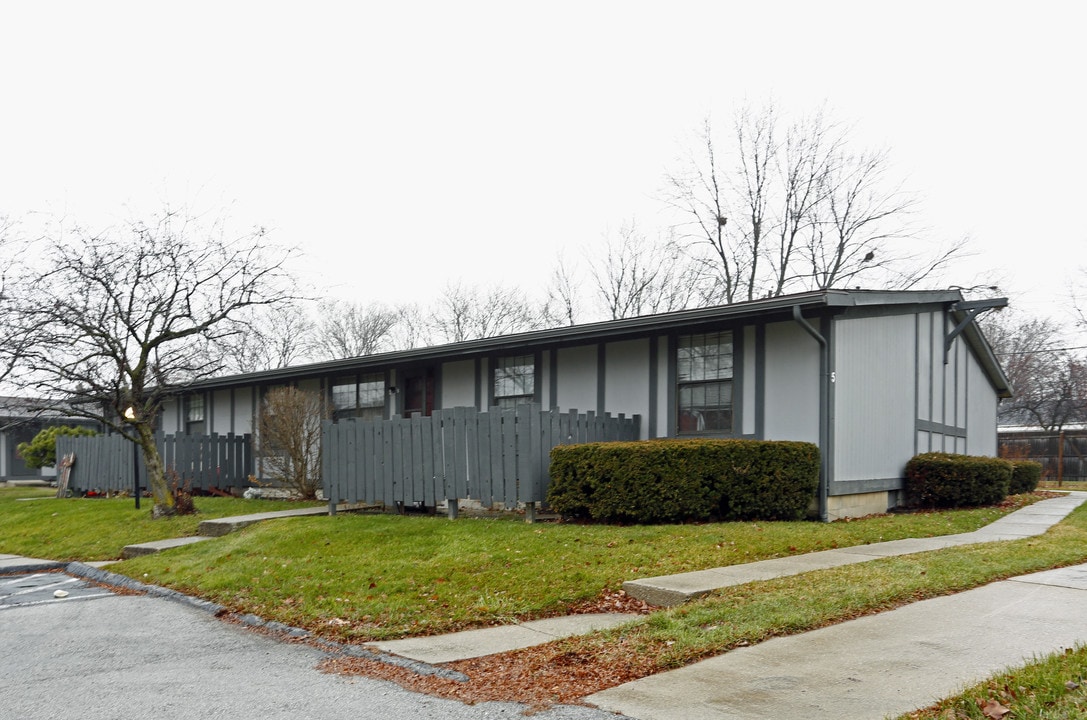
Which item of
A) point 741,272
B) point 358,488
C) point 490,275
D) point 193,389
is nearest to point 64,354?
point 358,488

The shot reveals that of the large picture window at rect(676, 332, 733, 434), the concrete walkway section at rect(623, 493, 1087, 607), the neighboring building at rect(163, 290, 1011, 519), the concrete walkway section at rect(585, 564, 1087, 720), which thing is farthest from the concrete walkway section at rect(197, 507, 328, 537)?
the concrete walkway section at rect(585, 564, 1087, 720)

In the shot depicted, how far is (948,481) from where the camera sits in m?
13.4

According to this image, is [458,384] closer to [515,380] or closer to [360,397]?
[515,380]

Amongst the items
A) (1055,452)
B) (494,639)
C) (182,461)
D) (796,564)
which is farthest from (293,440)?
(1055,452)

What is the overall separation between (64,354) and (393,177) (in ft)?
49.5

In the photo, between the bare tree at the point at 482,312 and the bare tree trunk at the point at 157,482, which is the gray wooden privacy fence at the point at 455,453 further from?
the bare tree at the point at 482,312

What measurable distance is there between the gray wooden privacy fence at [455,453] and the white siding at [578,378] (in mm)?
1231

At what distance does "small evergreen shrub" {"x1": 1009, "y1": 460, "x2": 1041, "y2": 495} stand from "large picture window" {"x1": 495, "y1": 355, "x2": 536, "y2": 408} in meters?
10.3

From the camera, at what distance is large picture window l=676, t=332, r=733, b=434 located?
12945mm

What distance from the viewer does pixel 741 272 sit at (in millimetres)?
32281

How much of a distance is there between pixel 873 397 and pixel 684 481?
12.7 ft

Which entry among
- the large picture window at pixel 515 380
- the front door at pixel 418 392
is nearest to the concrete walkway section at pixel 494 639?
the large picture window at pixel 515 380

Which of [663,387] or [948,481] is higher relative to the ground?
[663,387]

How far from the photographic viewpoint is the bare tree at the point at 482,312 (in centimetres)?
4478
